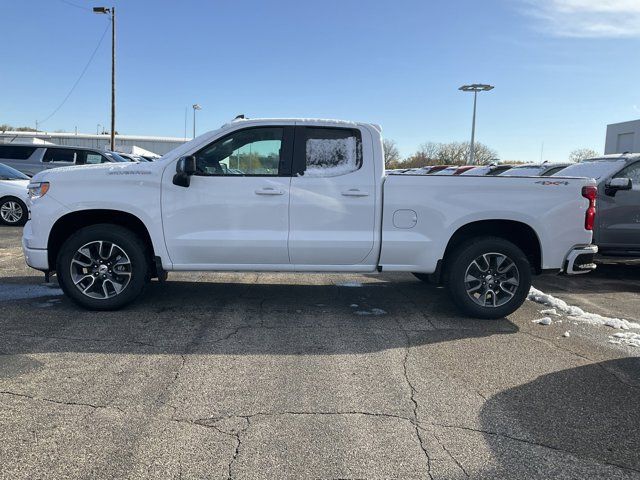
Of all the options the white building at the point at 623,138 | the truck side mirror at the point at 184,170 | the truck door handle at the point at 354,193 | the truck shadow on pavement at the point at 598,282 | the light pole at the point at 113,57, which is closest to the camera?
the truck side mirror at the point at 184,170

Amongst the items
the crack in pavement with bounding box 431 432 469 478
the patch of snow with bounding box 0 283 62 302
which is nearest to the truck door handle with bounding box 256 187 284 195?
the patch of snow with bounding box 0 283 62 302

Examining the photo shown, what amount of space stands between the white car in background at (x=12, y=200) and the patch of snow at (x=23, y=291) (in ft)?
21.2

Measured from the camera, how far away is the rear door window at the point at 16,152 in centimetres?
1517

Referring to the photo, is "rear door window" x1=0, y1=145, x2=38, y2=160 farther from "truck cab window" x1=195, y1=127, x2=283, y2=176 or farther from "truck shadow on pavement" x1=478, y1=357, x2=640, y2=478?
"truck shadow on pavement" x1=478, y1=357, x2=640, y2=478

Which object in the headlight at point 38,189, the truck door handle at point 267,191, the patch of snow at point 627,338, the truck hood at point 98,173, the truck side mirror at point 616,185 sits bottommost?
the patch of snow at point 627,338

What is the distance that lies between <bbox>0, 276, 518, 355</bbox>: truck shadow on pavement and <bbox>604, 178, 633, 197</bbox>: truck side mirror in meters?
3.57

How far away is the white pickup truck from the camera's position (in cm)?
534

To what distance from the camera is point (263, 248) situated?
541 centimetres

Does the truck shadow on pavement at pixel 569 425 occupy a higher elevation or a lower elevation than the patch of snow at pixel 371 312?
lower

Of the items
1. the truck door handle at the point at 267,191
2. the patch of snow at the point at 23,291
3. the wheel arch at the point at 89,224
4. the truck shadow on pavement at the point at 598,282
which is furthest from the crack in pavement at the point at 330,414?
the truck shadow on pavement at the point at 598,282

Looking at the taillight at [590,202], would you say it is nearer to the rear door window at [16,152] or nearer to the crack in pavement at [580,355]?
the crack in pavement at [580,355]

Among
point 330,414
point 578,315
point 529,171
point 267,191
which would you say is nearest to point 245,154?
point 267,191

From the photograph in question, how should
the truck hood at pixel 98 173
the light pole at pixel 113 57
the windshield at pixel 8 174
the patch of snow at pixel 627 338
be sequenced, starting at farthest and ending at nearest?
the light pole at pixel 113 57
the windshield at pixel 8 174
the truck hood at pixel 98 173
the patch of snow at pixel 627 338

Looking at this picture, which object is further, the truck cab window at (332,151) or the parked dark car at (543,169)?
the parked dark car at (543,169)
